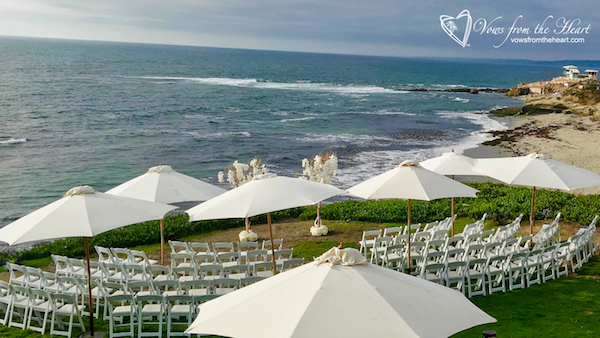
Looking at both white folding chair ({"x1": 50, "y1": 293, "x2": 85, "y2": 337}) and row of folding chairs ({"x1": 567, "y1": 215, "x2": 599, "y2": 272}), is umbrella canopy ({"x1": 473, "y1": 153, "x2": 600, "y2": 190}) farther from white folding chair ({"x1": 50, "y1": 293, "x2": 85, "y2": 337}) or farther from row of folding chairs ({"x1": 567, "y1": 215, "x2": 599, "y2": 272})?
white folding chair ({"x1": 50, "y1": 293, "x2": 85, "y2": 337})

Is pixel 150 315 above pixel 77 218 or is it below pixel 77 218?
below

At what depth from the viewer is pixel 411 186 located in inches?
381

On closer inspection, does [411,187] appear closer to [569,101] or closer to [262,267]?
[262,267]

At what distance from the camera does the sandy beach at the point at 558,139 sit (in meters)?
33.8

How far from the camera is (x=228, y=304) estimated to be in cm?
471

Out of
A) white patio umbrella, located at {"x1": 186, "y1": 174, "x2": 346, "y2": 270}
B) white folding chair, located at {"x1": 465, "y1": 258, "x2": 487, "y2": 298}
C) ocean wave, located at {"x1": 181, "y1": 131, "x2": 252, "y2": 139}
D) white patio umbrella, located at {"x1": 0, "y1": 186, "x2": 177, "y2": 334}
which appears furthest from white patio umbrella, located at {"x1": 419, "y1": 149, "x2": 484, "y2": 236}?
ocean wave, located at {"x1": 181, "y1": 131, "x2": 252, "y2": 139}

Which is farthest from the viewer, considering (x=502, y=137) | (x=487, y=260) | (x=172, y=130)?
(x=172, y=130)

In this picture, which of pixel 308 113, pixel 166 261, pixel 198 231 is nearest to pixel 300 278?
pixel 166 261

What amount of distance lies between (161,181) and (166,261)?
2987 mm

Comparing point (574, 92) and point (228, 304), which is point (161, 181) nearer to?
point (228, 304)

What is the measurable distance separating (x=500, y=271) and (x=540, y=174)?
271cm

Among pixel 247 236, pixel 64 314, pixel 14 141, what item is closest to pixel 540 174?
pixel 247 236

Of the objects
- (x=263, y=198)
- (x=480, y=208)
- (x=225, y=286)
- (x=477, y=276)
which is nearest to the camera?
(x=263, y=198)

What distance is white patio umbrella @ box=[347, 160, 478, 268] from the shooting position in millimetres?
9531
